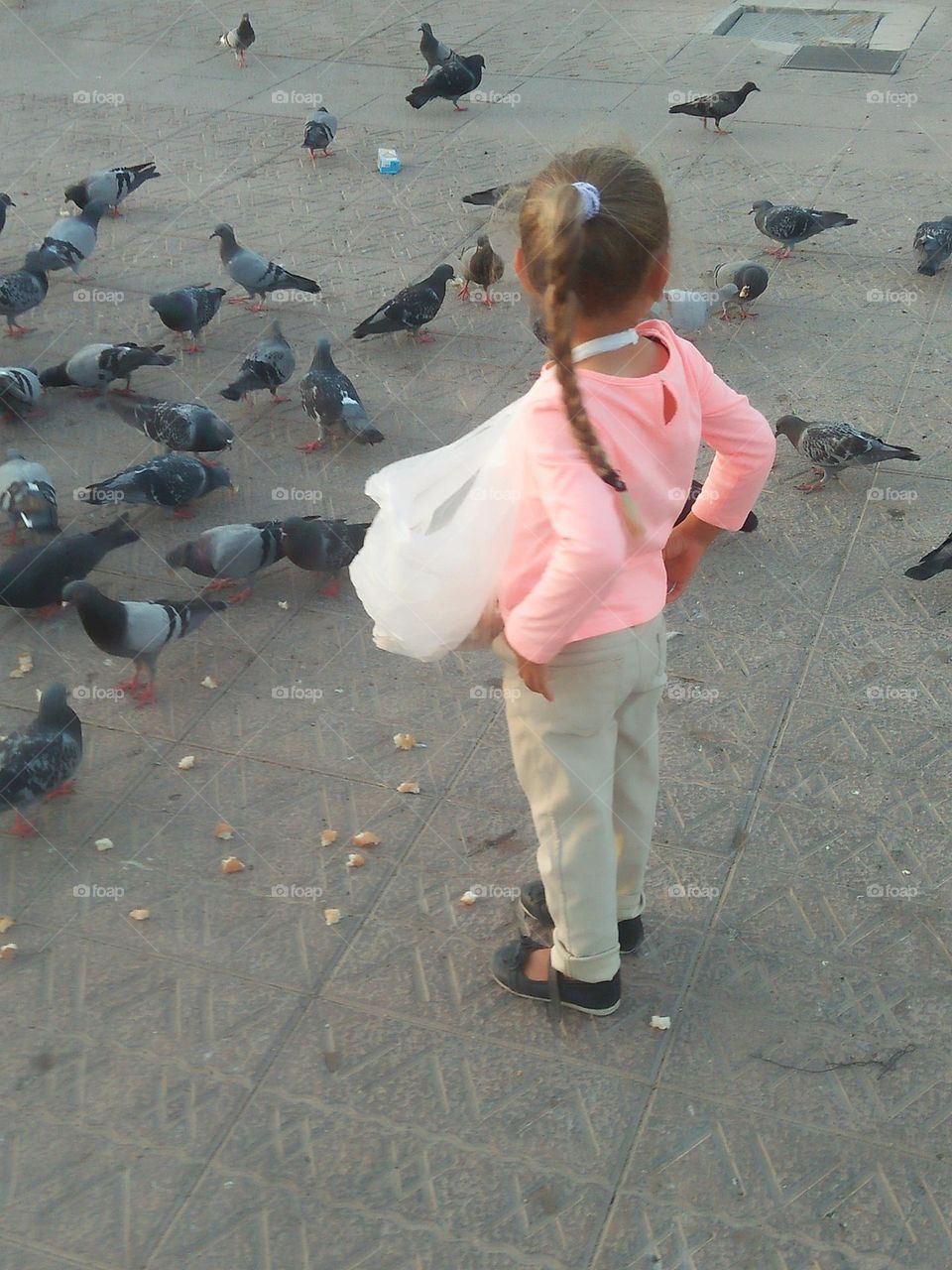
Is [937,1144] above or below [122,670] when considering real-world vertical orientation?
above

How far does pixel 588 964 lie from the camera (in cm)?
334

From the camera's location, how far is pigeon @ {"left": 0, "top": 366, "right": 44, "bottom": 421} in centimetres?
654

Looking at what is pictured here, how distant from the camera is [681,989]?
358cm

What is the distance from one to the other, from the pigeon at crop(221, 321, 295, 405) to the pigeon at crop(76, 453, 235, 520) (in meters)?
0.82

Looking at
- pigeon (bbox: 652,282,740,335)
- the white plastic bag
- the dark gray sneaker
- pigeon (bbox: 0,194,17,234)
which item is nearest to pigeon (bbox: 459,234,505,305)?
pigeon (bbox: 652,282,740,335)

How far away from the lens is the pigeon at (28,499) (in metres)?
5.61

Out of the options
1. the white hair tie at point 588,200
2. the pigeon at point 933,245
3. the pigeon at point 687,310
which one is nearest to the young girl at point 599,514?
the white hair tie at point 588,200

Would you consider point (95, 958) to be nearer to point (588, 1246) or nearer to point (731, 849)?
point (588, 1246)

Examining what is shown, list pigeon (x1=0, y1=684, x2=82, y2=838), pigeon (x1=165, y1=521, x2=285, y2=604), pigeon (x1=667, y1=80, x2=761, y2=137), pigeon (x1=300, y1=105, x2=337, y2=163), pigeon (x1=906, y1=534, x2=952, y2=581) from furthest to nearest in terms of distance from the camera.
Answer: pigeon (x1=667, y1=80, x2=761, y2=137)
pigeon (x1=300, y1=105, x2=337, y2=163)
pigeon (x1=165, y1=521, x2=285, y2=604)
pigeon (x1=906, y1=534, x2=952, y2=581)
pigeon (x1=0, y1=684, x2=82, y2=838)

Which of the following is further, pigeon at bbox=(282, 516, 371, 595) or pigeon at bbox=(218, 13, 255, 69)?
pigeon at bbox=(218, 13, 255, 69)

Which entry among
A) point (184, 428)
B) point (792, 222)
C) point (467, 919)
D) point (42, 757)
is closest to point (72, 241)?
point (184, 428)

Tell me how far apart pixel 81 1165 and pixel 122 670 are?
2292 mm

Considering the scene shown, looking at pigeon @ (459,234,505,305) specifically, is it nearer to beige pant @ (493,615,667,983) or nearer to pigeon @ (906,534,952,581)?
pigeon @ (906,534,952,581)

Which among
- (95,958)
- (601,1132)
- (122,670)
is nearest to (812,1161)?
(601,1132)
